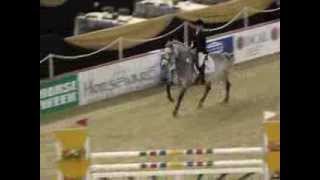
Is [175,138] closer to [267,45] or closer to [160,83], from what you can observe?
[160,83]

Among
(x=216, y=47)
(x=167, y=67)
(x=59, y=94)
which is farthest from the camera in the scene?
(x=216, y=47)

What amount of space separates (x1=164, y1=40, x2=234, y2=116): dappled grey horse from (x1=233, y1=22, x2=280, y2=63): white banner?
1.51ft

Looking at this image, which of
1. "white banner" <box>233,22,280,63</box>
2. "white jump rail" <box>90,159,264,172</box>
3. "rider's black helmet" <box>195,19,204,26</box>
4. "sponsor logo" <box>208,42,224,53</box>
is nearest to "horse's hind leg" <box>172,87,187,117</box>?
"sponsor logo" <box>208,42,224,53</box>

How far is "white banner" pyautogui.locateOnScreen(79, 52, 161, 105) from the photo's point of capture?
25.7 feet

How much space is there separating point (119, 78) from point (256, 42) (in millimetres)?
1559

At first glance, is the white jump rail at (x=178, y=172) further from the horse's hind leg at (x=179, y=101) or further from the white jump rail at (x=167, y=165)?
the horse's hind leg at (x=179, y=101)

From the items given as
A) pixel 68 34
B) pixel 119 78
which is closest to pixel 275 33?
pixel 119 78

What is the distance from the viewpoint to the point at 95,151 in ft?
23.9

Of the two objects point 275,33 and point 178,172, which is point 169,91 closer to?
point 275,33

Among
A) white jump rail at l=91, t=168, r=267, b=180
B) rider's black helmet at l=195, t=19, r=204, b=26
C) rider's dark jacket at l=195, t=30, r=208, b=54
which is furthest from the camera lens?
rider's black helmet at l=195, t=19, r=204, b=26

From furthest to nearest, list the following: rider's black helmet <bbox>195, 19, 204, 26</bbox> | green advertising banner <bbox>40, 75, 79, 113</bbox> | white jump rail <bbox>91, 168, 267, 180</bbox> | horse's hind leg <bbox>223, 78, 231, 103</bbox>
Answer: rider's black helmet <bbox>195, 19, 204, 26</bbox>
horse's hind leg <bbox>223, 78, 231, 103</bbox>
green advertising banner <bbox>40, 75, 79, 113</bbox>
white jump rail <bbox>91, 168, 267, 180</bbox>

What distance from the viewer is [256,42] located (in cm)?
866

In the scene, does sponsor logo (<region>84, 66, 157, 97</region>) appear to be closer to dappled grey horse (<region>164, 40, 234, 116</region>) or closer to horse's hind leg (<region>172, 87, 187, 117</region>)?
dappled grey horse (<region>164, 40, 234, 116</region>)
